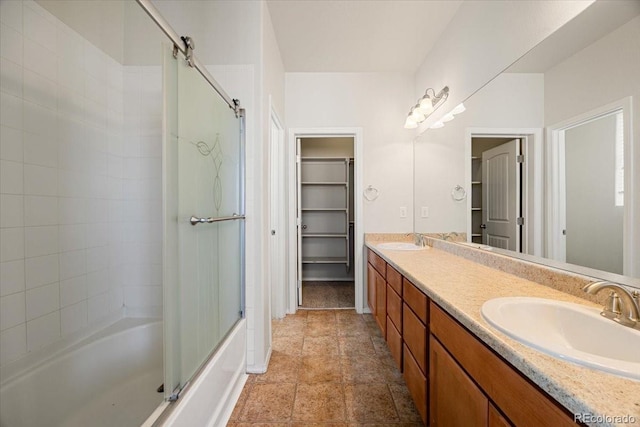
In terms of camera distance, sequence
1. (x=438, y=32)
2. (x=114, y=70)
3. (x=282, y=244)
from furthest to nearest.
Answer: (x=282, y=244)
(x=438, y=32)
(x=114, y=70)

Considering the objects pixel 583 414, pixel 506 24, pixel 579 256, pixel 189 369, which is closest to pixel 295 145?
pixel 506 24

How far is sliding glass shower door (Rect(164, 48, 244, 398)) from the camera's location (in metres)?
1.10

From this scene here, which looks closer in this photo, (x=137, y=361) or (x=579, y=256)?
(x=579, y=256)

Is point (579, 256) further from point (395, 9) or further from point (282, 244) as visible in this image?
point (282, 244)

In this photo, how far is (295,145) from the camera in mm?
2840

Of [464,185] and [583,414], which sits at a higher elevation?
[464,185]

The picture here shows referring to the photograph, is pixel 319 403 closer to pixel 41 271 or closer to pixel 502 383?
pixel 502 383

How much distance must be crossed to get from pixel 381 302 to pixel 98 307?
201 cm

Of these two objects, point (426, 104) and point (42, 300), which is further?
point (426, 104)

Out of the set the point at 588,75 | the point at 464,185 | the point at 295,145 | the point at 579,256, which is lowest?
the point at 579,256

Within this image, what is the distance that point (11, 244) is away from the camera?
4.13ft

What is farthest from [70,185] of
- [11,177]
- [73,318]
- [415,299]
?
[415,299]

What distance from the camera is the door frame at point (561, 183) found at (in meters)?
0.84

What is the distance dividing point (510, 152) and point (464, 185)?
0.54 meters
